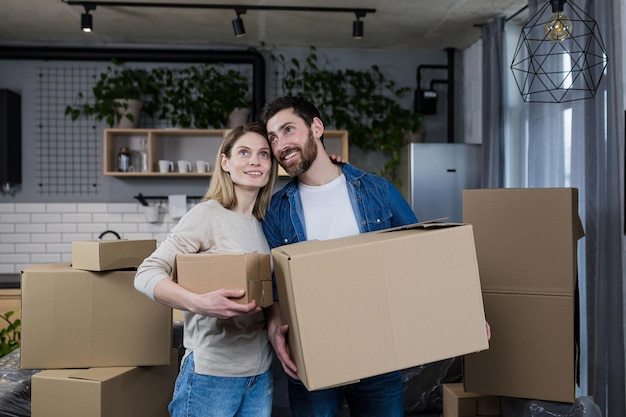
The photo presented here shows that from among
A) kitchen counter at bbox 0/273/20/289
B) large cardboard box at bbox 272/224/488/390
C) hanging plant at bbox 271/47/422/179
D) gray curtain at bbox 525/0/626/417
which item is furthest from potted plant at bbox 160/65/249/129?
large cardboard box at bbox 272/224/488/390

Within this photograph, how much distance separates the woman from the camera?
153 centimetres

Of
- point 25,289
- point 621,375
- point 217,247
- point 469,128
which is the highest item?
point 469,128

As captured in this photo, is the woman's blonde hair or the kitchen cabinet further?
the kitchen cabinet

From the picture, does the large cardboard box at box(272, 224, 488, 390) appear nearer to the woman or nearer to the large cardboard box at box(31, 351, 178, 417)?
the woman

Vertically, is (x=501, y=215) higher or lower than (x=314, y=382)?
higher

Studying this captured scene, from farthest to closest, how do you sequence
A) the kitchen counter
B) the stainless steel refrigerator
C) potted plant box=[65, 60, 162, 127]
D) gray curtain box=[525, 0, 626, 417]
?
potted plant box=[65, 60, 162, 127]
the stainless steel refrigerator
the kitchen counter
gray curtain box=[525, 0, 626, 417]

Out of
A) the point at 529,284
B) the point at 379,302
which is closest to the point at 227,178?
the point at 379,302

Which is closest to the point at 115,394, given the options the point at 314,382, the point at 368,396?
the point at 368,396

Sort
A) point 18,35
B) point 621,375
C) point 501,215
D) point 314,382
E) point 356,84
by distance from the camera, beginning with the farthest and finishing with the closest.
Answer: point 356,84 < point 18,35 < point 621,375 < point 501,215 < point 314,382

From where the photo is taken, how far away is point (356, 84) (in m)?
4.86

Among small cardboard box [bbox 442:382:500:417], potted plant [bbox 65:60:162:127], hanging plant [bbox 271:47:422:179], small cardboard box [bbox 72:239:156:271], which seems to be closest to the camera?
small cardboard box [bbox 72:239:156:271]

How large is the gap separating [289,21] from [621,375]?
9.72ft

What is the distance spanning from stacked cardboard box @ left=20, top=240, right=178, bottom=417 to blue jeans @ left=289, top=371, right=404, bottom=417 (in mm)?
526

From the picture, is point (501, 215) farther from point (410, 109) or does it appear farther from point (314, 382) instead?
point (410, 109)
